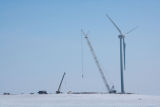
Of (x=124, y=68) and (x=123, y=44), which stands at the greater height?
(x=123, y=44)

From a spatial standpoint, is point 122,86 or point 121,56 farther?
point 122,86

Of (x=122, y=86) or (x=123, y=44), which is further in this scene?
(x=122, y=86)

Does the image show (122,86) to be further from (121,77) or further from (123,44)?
(123,44)

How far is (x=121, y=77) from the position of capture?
17575cm

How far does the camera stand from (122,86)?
181500mm

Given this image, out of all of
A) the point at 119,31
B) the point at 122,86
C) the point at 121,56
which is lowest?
the point at 122,86

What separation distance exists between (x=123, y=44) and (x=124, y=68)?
11360mm

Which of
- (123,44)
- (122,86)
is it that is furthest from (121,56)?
(122,86)

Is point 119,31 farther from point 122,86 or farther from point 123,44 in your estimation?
point 122,86

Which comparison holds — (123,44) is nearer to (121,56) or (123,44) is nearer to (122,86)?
(121,56)

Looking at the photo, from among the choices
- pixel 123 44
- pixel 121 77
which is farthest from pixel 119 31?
pixel 121 77

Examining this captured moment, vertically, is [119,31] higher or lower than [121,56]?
higher

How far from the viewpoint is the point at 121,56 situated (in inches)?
6688

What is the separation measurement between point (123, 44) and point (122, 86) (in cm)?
2260
